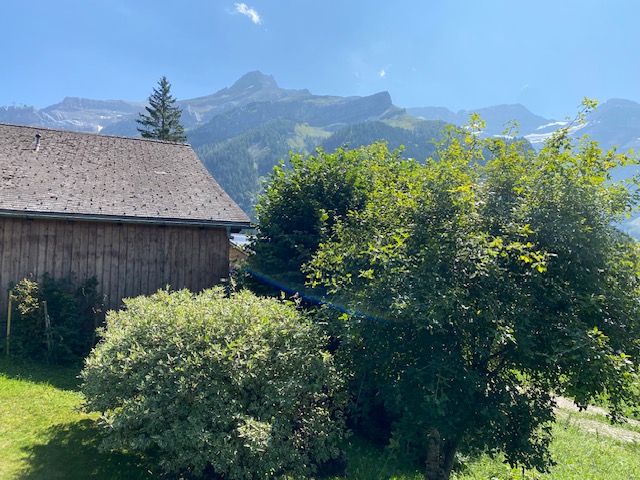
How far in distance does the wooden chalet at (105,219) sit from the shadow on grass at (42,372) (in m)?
1.77

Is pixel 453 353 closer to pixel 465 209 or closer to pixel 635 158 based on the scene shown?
pixel 465 209

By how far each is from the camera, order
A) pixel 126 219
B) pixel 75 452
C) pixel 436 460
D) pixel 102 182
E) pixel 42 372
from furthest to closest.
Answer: pixel 102 182
pixel 126 219
pixel 42 372
pixel 75 452
pixel 436 460

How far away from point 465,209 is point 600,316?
5.89 ft

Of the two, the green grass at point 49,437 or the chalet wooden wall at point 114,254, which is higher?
the chalet wooden wall at point 114,254

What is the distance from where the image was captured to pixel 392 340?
14.8ft

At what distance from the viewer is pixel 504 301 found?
13.6 feet

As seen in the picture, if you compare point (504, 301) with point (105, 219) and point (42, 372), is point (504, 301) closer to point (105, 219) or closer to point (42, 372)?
point (42, 372)

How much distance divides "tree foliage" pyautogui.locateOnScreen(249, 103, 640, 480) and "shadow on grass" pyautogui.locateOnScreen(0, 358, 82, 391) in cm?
649

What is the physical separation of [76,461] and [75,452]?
0.26 metres

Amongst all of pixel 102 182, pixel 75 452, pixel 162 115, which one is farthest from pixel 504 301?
pixel 162 115

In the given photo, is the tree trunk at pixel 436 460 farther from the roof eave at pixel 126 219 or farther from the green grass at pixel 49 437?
the roof eave at pixel 126 219

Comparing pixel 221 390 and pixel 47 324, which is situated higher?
pixel 221 390

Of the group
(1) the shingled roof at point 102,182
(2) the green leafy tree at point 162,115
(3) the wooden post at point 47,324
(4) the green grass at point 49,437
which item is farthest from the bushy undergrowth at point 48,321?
(2) the green leafy tree at point 162,115

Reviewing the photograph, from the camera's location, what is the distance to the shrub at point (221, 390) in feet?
14.4
